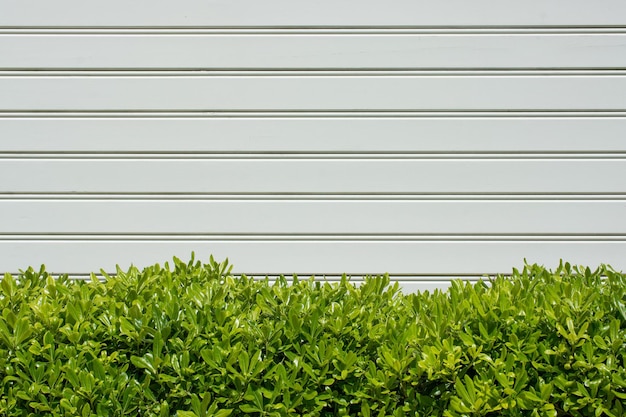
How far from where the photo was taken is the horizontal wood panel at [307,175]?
372cm

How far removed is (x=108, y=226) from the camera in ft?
12.2

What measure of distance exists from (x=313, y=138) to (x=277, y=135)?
0.73 ft

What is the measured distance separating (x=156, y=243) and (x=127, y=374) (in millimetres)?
1407

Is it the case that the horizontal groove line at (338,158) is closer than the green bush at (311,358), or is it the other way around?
the green bush at (311,358)

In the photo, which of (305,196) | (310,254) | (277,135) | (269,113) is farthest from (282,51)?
(310,254)

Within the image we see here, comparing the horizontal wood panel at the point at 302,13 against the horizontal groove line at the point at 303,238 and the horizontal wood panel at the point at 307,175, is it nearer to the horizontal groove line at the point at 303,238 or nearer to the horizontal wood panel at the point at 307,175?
the horizontal wood panel at the point at 307,175

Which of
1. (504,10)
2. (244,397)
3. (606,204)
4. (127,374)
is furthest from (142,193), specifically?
(606,204)

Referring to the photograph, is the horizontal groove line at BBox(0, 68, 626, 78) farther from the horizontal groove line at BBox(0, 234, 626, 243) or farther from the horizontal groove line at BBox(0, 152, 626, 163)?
the horizontal groove line at BBox(0, 234, 626, 243)

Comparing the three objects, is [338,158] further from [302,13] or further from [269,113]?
[302,13]

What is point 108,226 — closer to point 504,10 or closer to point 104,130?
point 104,130

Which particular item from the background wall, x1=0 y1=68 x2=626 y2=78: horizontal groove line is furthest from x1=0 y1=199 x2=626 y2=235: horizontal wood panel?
x1=0 y1=68 x2=626 y2=78: horizontal groove line

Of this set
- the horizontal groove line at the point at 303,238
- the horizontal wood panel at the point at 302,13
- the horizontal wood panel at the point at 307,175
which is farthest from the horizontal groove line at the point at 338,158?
the horizontal wood panel at the point at 302,13

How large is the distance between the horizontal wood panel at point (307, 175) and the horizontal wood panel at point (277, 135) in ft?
0.26

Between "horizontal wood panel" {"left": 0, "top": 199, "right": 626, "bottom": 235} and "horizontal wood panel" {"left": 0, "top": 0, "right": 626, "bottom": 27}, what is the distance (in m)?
1.10
